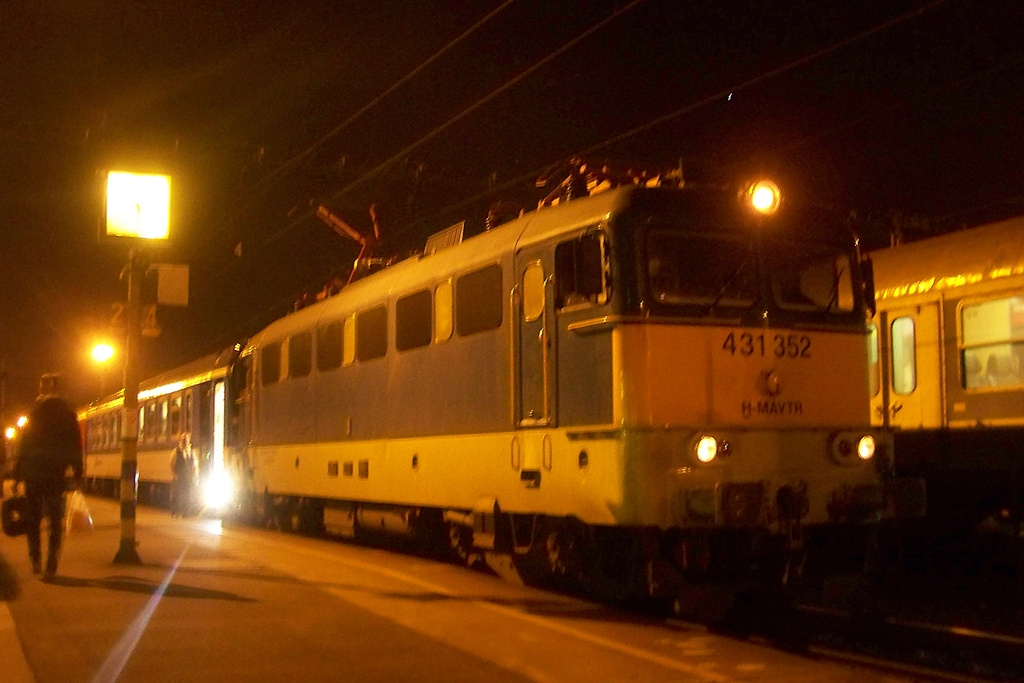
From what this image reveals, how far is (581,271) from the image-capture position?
8.24m

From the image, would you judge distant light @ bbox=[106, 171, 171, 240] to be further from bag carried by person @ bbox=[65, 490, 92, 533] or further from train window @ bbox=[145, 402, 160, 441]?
train window @ bbox=[145, 402, 160, 441]

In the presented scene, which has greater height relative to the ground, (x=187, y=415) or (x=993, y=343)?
(x=993, y=343)

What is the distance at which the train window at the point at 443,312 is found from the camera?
412 inches

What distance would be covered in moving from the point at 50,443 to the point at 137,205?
293 cm

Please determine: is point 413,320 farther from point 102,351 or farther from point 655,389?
point 102,351

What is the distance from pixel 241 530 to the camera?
16734 mm

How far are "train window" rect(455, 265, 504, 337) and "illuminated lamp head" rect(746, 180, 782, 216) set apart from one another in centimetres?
224

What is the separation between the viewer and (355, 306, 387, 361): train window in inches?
475

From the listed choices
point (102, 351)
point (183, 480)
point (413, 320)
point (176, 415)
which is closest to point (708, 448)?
point (413, 320)

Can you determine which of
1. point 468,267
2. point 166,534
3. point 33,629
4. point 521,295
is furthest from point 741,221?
point 166,534

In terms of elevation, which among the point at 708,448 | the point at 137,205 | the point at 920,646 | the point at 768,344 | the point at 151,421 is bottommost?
the point at 920,646

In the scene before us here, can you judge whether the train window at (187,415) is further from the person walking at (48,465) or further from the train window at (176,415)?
the person walking at (48,465)

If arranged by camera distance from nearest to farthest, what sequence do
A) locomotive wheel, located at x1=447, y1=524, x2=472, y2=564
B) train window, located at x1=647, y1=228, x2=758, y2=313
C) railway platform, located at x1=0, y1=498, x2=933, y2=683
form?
railway platform, located at x1=0, y1=498, x2=933, y2=683 → train window, located at x1=647, y1=228, x2=758, y2=313 → locomotive wheel, located at x1=447, y1=524, x2=472, y2=564

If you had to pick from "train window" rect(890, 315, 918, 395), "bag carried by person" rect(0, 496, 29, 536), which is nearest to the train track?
"train window" rect(890, 315, 918, 395)
